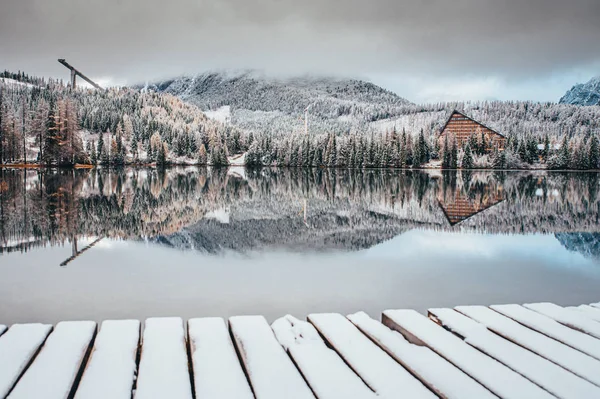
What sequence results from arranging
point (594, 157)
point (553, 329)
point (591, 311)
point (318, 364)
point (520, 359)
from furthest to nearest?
1. point (594, 157)
2. point (591, 311)
3. point (553, 329)
4. point (520, 359)
5. point (318, 364)

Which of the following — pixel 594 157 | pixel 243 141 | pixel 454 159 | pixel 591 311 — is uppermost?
pixel 243 141

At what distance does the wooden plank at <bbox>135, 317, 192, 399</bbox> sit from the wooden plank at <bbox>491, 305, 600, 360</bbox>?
1.96 meters

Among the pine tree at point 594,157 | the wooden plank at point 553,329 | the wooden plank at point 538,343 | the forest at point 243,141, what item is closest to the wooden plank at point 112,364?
the wooden plank at point 538,343

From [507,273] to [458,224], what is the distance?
3.99m

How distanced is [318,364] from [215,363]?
458 mm

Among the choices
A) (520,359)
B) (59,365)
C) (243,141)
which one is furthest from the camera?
(243,141)

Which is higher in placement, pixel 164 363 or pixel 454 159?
pixel 454 159

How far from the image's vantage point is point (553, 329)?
2.57m

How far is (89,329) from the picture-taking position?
7.55 ft

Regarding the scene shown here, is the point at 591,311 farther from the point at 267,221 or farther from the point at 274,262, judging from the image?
the point at 267,221

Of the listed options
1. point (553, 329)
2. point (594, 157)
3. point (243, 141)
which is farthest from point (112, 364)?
point (243, 141)

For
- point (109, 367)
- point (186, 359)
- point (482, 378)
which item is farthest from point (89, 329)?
point (482, 378)

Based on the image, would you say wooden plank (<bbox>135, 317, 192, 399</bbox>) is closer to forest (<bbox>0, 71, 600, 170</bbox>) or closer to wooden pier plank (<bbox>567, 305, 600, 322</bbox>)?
wooden pier plank (<bbox>567, 305, 600, 322</bbox>)

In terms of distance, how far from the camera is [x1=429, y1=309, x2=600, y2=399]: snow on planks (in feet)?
6.04
